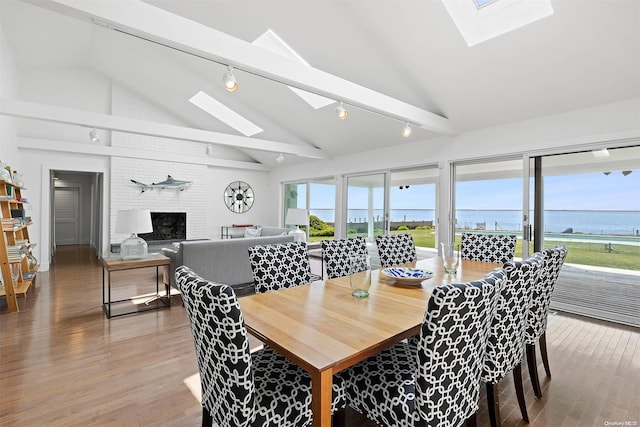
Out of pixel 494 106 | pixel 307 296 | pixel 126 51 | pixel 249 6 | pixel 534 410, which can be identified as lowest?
pixel 534 410

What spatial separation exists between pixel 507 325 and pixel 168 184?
7.39 m

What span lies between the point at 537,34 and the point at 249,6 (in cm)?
299

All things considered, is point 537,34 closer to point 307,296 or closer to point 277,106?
point 307,296

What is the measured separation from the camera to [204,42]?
244cm

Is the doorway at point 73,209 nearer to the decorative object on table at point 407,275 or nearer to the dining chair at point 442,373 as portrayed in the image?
the decorative object on table at point 407,275

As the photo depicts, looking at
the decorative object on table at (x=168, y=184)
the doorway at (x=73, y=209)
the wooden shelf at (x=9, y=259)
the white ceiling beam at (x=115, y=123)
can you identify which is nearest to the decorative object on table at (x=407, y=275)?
the wooden shelf at (x=9, y=259)

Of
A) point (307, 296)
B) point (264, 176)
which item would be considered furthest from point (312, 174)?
point (307, 296)

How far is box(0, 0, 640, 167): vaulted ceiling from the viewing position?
2836mm

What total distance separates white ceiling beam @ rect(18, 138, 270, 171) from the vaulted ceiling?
137 cm

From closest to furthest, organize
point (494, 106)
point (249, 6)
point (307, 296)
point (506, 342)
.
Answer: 1. point (506, 342)
2. point (307, 296)
3. point (249, 6)
4. point (494, 106)

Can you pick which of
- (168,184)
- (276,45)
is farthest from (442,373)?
(168,184)

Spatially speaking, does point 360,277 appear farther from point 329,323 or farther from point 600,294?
point 600,294

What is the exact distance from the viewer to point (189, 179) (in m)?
7.69

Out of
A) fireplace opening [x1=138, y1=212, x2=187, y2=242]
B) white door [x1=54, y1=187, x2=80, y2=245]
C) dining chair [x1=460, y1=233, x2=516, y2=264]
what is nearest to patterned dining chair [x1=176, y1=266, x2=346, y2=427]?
dining chair [x1=460, y1=233, x2=516, y2=264]
